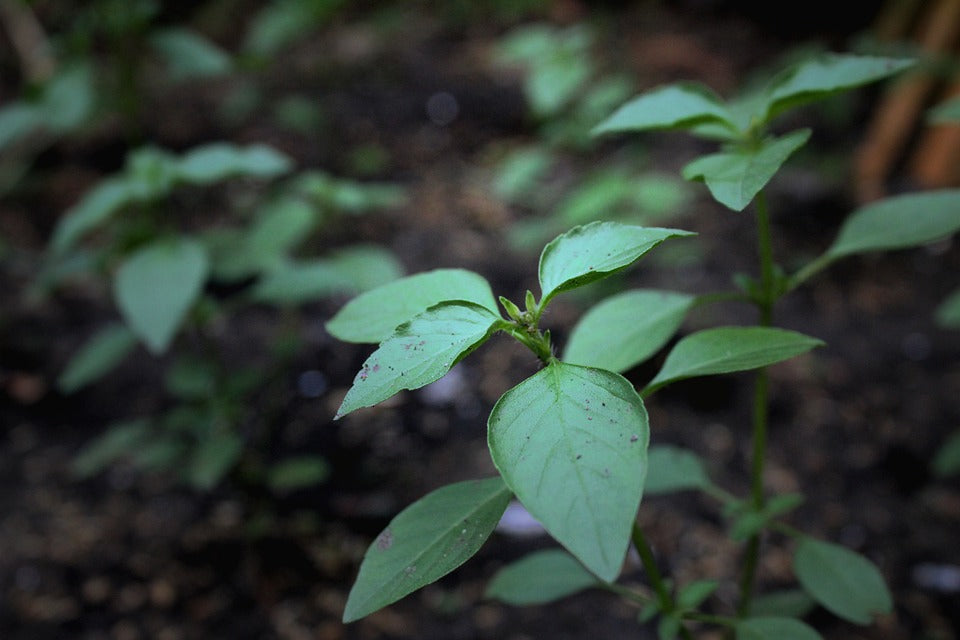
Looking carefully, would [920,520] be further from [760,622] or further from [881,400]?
[760,622]

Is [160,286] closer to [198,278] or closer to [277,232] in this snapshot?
[198,278]

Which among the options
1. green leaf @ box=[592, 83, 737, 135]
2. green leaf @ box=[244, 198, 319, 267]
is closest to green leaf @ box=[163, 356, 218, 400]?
green leaf @ box=[244, 198, 319, 267]

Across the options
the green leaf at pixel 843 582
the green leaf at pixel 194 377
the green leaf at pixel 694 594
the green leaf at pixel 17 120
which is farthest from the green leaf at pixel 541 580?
the green leaf at pixel 17 120

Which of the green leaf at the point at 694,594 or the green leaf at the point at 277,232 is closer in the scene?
the green leaf at the point at 694,594

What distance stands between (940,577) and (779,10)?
101 inches

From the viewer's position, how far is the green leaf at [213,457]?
1308 mm

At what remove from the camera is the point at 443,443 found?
70.8 inches


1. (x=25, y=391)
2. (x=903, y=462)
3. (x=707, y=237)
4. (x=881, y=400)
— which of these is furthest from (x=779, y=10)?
(x=25, y=391)

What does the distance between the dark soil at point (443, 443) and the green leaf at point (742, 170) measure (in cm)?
96

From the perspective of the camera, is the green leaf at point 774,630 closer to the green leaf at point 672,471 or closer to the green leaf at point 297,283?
the green leaf at point 672,471

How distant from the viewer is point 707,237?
94.7 inches

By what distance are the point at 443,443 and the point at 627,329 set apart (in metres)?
1.03

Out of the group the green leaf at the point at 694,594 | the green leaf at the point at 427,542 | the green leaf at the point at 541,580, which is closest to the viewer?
the green leaf at the point at 427,542

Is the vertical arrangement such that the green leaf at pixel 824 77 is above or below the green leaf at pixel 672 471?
above
